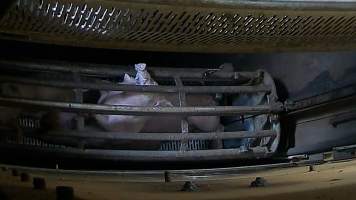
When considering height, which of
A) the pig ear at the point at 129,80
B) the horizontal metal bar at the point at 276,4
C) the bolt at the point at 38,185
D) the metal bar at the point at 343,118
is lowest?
the bolt at the point at 38,185

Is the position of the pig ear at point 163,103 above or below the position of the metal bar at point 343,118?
above

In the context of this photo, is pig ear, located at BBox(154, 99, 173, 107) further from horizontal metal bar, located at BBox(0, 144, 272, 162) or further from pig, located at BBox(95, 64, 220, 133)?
horizontal metal bar, located at BBox(0, 144, 272, 162)

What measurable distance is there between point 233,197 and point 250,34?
41 cm

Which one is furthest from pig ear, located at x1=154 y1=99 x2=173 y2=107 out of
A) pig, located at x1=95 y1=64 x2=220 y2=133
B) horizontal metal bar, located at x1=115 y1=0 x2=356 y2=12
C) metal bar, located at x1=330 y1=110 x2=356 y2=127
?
horizontal metal bar, located at x1=115 y1=0 x2=356 y2=12

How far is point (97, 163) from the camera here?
6.13ft

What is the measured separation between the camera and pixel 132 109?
1615 mm

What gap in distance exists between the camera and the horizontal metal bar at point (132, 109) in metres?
1.51

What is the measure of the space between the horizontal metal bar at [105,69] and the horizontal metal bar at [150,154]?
30 centimetres

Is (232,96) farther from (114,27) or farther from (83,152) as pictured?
(114,27)

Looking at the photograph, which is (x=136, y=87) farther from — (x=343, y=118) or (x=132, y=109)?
(x=343, y=118)

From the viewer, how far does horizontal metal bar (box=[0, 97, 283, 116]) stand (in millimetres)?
1509

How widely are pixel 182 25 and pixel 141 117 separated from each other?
69 centimetres

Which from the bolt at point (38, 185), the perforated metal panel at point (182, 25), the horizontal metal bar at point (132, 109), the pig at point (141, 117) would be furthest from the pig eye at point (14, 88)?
the bolt at point (38, 185)

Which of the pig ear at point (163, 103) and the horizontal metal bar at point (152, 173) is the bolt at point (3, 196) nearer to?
the horizontal metal bar at point (152, 173)
